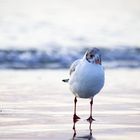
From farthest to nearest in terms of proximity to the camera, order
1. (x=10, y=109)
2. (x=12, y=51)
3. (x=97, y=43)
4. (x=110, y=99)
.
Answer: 1. (x=97, y=43)
2. (x=12, y=51)
3. (x=110, y=99)
4. (x=10, y=109)

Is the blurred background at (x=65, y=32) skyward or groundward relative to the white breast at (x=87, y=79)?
skyward

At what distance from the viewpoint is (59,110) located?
9766 mm

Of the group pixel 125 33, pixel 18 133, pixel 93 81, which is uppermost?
pixel 125 33

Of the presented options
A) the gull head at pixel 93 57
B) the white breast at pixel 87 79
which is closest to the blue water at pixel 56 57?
the white breast at pixel 87 79

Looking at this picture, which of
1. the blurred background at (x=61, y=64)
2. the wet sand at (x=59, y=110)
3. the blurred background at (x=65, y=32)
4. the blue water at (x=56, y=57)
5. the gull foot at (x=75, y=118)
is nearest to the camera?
the wet sand at (x=59, y=110)

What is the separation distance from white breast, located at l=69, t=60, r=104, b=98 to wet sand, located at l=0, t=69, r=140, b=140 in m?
0.35

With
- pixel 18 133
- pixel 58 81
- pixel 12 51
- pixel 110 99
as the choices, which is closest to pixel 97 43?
pixel 12 51

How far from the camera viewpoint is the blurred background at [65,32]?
18.8 metres

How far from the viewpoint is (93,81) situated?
898 cm

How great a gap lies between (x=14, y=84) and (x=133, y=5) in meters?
21.9

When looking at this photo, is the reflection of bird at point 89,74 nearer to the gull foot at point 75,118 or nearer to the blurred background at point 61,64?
the gull foot at point 75,118

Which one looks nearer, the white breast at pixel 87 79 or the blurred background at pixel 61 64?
the blurred background at pixel 61 64

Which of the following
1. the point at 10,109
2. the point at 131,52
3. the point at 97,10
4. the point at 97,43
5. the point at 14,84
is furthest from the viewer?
the point at 97,10

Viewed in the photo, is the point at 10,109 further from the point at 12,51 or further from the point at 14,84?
the point at 12,51
